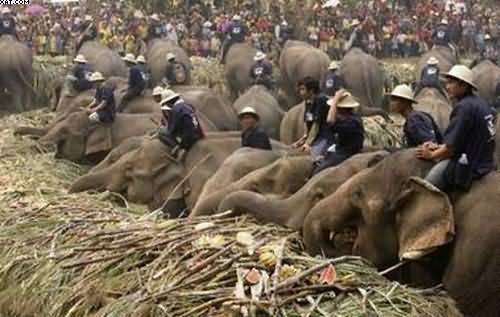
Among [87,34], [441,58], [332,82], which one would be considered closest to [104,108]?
[332,82]

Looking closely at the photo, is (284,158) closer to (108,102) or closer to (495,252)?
(495,252)

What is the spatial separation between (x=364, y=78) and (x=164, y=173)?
9.12 metres

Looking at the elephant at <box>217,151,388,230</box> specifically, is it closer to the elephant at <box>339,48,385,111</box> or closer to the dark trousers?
the dark trousers

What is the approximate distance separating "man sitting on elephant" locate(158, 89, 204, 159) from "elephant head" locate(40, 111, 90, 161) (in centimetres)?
281

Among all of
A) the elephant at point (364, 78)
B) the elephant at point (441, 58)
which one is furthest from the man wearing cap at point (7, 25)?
the elephant at point (441, 58)

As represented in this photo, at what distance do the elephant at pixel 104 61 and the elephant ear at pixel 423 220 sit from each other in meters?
14.9

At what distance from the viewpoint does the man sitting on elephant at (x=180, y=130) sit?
1288 centimetres

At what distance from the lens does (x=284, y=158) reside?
37.2 feet

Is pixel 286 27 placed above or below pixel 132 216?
below

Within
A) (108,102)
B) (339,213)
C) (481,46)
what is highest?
(339,213)

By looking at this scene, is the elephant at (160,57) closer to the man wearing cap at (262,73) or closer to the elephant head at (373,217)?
the man wearing cap at (262,73)

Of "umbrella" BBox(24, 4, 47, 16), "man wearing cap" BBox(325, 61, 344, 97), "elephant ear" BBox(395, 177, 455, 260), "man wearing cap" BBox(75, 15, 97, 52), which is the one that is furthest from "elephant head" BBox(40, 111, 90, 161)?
"umbrella" BBox(24, 4, 47, 16)

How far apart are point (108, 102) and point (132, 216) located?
463 cm

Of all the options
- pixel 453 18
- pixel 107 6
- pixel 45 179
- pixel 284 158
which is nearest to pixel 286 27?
pixel 453 18
